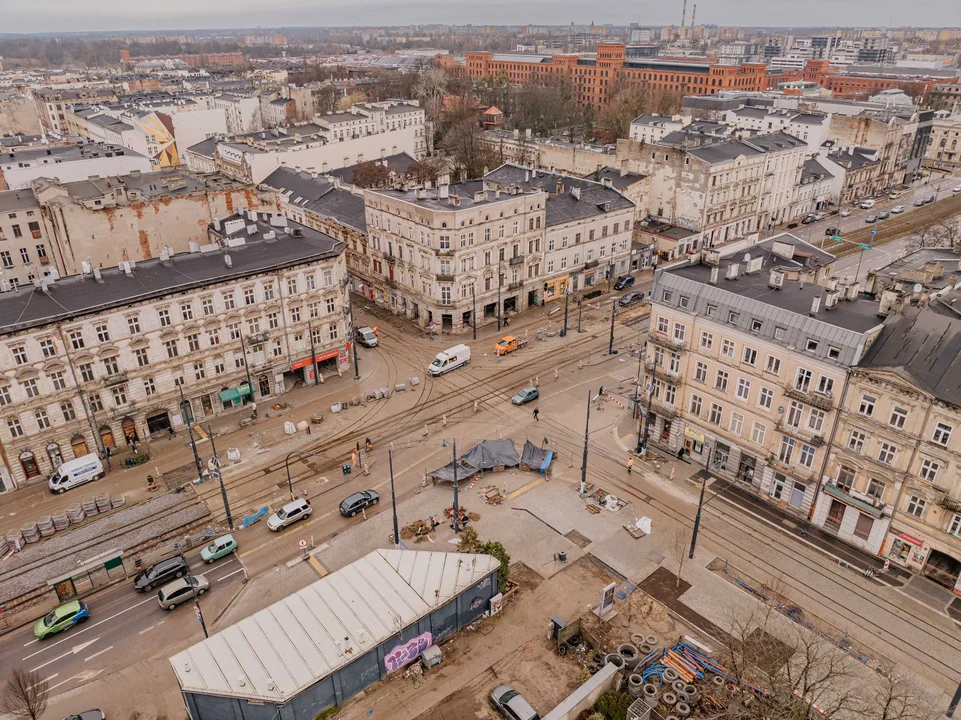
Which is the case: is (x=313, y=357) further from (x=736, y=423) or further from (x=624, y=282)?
(x=624, y=282)

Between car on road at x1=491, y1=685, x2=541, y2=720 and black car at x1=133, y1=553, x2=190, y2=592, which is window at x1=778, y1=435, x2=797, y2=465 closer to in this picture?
car on road at x1=491, y1=685, x2=541, y2=720

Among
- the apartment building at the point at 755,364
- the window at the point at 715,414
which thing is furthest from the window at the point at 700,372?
the window at the point at 715,414

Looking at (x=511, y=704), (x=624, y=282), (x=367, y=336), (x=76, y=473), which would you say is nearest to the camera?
(x=511, y=704)

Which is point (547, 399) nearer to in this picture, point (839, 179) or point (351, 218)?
point (351, 218)

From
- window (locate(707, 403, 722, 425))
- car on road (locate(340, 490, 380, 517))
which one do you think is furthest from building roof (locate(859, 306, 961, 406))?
car on road (locate(340, 490, 380, 517))

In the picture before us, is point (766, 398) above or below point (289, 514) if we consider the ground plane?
above

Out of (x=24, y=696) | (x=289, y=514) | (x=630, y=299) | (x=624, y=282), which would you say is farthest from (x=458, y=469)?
(x=624, y=282)

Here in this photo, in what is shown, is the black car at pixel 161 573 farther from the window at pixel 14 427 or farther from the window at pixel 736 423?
the window at pixel 736 423
